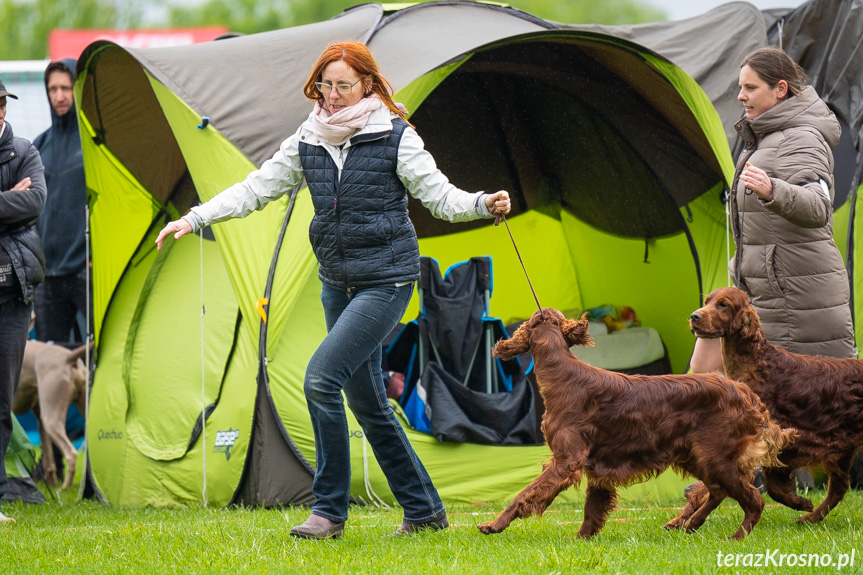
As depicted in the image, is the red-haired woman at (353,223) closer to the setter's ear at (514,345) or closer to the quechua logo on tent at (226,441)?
the setter's ear at (514,345)

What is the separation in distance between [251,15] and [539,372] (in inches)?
1276

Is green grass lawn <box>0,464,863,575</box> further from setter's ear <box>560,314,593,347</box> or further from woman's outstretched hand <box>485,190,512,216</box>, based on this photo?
woman's outstretched hand <box>485,190,512,216</box>

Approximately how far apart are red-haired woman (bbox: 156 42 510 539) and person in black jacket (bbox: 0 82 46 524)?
1562mm

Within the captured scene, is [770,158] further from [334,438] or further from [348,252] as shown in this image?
[334,438]

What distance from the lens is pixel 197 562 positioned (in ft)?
11.6

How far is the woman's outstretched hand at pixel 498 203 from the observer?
355 centimetres

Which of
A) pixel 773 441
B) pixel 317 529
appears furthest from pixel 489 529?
pixel 773 441

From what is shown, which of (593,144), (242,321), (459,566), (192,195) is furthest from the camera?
(593,144)

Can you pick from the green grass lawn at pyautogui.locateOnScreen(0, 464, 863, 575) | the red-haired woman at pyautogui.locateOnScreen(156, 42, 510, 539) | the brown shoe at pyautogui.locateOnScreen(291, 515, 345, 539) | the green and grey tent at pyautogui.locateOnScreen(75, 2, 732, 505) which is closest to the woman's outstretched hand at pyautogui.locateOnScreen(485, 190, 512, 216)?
the red-haired woman at pyautogui.locateOnScreen(156, 42, 510, 539)

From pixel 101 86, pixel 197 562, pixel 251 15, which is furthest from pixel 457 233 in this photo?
pixel 251 15

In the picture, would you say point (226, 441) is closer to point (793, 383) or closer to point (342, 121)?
point (342, 121)

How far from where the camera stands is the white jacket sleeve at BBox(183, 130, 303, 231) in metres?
3.88

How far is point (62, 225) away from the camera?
7.22 m

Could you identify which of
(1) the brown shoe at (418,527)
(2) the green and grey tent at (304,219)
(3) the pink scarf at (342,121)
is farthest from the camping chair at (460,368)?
(3) the pink scarf at (342,121)
